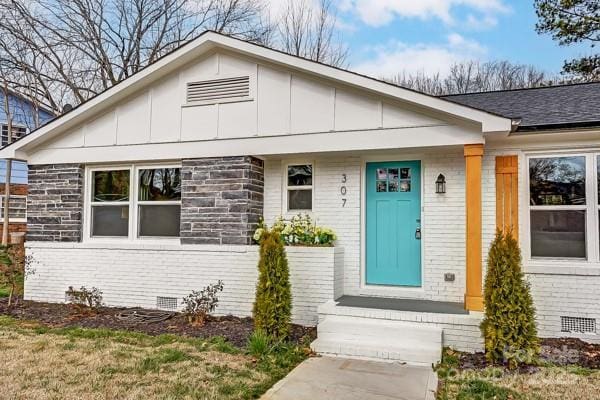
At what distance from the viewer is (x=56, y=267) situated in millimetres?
8500

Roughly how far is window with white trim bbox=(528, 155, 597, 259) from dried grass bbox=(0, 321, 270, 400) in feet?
14.9

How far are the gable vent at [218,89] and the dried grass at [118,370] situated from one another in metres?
4.07

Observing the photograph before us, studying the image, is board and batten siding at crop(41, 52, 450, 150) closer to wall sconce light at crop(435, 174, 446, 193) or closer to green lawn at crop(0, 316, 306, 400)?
wall sconce light at crop(435, 174, 446, 193)

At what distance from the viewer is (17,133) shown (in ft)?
63.5

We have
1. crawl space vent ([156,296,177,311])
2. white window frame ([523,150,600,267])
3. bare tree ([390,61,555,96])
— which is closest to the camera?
white window frame ([523,150,600,267])

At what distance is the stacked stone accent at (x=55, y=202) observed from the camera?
332 inches

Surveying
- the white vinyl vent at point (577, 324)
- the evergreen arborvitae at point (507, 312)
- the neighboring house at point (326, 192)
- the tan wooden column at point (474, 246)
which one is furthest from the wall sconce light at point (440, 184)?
the white vinyl vent at point (577, 324)

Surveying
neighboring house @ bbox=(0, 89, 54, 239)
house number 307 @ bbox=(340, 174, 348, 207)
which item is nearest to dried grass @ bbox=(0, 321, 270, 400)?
house number 307 @ bbox=(340, 174, 348, 207)

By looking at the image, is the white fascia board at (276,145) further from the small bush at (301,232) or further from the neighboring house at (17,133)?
the neighboring house at (17,133)

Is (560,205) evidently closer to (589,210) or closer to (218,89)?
(589,210)

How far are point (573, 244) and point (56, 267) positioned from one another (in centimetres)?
891

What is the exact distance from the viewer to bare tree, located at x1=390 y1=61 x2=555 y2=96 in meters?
22.4

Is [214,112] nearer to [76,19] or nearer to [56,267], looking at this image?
[56,267]

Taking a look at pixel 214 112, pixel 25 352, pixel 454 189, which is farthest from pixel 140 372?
pixel 454 189
